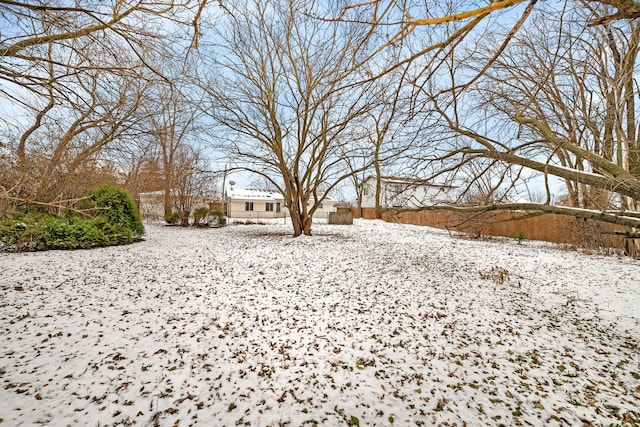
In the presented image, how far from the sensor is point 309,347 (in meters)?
2.94

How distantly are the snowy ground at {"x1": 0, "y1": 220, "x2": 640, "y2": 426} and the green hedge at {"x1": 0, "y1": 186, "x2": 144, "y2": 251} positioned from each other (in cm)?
95

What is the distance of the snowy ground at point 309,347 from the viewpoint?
2.05 m

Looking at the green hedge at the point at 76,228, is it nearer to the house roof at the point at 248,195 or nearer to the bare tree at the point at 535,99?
the bare tree at the point at 535,99

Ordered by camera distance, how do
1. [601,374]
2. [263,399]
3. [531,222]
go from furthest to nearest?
[531,222] → [601,374] → [263,399]

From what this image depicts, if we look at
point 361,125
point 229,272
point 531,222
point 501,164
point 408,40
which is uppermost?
point 361,125

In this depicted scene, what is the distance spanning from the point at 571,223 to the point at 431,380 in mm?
10705

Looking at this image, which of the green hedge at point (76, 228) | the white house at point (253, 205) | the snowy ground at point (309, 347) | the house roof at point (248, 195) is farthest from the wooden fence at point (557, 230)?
the house roof at point (248, 195)

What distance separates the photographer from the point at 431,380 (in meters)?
2.45

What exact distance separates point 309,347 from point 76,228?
7.72 meters

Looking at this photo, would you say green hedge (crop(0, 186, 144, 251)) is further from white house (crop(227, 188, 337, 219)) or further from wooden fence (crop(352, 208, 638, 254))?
white house (crop(227, 188, 337, 219))

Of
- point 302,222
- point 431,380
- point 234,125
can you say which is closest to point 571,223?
point 302,222

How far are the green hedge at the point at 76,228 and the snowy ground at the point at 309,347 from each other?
3.13 feet

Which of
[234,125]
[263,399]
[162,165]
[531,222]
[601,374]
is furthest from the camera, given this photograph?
[162,165]

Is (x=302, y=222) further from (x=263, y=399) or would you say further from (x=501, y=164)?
(x=263, y=399)
